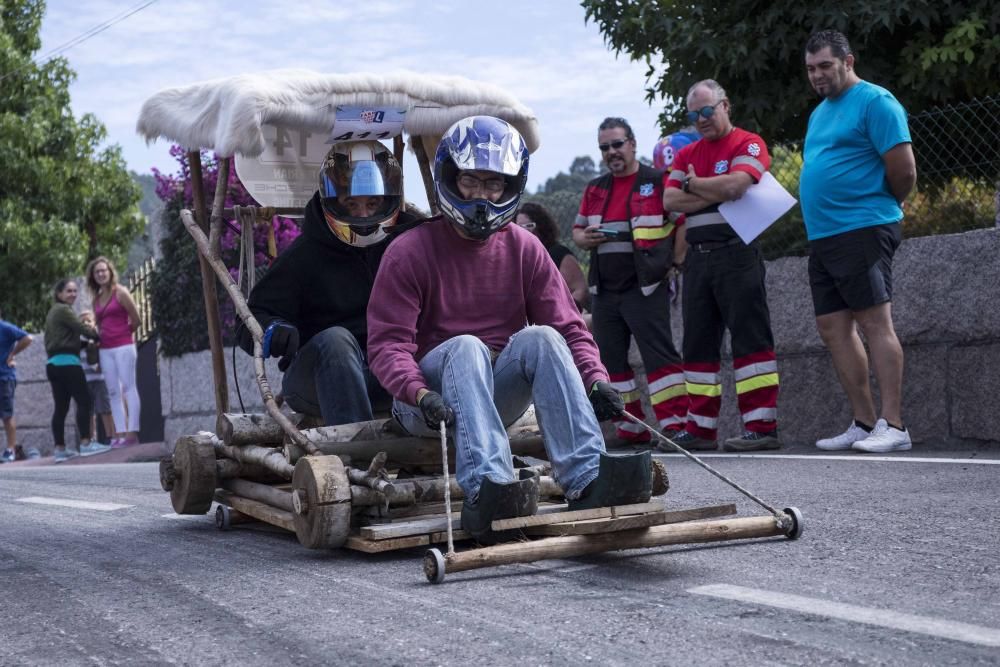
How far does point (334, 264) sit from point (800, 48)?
10.7m

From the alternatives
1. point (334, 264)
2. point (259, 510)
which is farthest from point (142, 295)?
point (259, 510)

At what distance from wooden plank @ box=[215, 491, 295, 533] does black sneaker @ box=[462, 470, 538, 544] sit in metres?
0.89

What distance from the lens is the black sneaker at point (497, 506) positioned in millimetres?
4391

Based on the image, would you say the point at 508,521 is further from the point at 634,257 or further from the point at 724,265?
the point at 634,257

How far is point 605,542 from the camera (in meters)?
4.31

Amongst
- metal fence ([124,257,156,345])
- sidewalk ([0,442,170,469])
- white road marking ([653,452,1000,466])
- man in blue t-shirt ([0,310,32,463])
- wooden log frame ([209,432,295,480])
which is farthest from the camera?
metal fence ([124,257,156,345])

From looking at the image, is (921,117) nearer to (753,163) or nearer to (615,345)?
(753,163)

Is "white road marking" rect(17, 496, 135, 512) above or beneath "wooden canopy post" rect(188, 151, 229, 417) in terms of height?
beneath

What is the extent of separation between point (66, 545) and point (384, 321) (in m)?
1.85

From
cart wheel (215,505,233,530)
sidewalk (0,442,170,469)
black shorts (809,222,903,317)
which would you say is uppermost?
black shorts (809,222,903,317)

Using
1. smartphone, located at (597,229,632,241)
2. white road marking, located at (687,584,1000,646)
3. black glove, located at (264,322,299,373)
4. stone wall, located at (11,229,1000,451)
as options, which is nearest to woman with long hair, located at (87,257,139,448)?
smartphone, located at (597,229,632,241)

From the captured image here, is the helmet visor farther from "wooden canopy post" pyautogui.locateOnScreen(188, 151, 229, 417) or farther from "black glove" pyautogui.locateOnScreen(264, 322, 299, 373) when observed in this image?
"wooden canopy post" pyautogui.locateOnScreen(188, 151, 229, 417)

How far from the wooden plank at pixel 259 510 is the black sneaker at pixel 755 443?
373cm

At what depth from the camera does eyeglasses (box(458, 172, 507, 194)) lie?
16.2 feet
